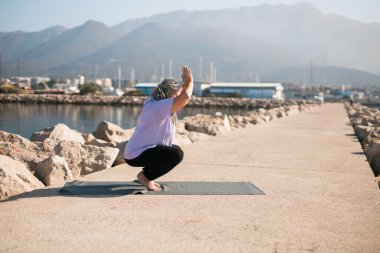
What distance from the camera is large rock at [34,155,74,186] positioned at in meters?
4.88

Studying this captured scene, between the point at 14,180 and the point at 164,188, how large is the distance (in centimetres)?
129

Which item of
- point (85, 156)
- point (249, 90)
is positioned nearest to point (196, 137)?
point (85, 156)

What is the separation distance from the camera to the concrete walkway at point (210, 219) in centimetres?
301

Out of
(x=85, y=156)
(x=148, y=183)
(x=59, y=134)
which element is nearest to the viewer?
(x=148, y=183)

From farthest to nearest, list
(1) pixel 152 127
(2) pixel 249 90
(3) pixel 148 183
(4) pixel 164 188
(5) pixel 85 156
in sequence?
(2) pixel 249 90, (5) pixel 85 156, (4) pixel 164 188, (3) pixel 148 183, (1) pixel 152 127

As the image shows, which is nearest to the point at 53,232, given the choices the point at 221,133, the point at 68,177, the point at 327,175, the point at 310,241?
the point at 310,241

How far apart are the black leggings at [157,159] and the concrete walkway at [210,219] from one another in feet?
0.92

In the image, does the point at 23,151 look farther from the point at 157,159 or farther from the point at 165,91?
the point at 165,91

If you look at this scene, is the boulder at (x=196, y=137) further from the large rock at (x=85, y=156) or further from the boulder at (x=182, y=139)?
the large rock at (x=85, y=156)

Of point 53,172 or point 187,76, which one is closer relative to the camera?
point 187,76

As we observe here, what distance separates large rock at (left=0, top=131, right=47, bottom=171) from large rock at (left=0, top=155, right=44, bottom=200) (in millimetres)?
961

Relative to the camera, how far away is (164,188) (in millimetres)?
4578

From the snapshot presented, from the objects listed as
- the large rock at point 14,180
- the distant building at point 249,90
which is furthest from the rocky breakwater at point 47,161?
the distant building at point 249,90

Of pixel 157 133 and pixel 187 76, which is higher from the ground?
pixel 187 76
